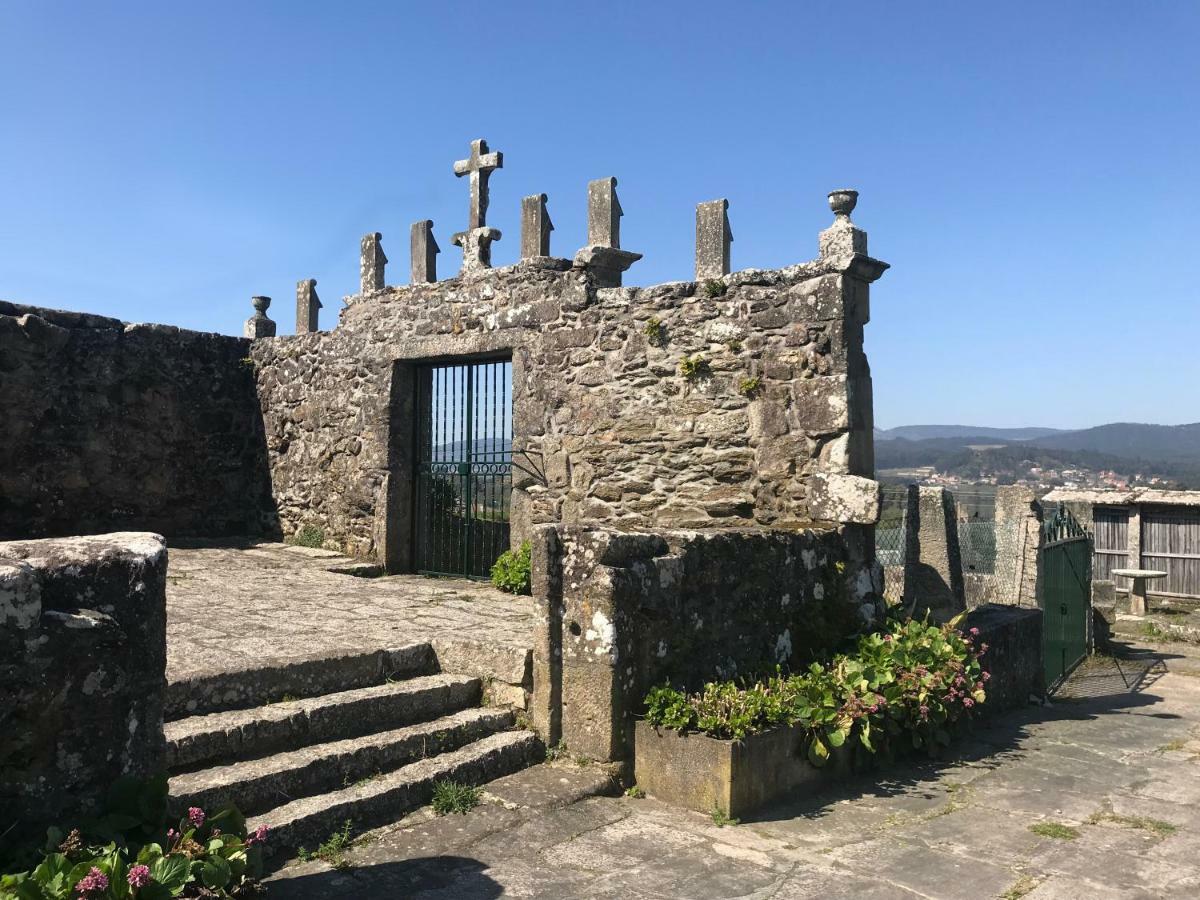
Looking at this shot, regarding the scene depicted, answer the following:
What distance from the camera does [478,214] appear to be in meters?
9.61

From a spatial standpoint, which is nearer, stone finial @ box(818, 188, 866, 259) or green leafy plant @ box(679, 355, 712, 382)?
stone finial @ box(818, 188, 866, 259)

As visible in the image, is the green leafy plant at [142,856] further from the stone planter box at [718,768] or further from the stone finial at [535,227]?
the stone finial at [535,227]

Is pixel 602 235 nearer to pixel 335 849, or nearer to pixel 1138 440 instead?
pixel 335 849

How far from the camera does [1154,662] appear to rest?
10.6 m

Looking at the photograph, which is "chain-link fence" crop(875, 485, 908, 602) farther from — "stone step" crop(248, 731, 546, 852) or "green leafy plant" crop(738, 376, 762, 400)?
"stone step" crop(248, 731, 546, 852)

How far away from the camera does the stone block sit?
6742 mm

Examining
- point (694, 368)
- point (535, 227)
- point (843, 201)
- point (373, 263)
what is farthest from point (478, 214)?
point (843, 201)

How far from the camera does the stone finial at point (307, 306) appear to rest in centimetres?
1152

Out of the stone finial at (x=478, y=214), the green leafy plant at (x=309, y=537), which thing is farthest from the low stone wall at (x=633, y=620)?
the green leafy plant at (x=309, y=537)

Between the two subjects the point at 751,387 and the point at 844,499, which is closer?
the point at 844,499

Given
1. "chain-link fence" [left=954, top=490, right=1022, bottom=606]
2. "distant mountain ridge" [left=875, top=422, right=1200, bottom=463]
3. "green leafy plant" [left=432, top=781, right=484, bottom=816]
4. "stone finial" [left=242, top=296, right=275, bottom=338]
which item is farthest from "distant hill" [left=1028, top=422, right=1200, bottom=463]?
"green leafy plant" [left=432, top=781, right=484, bottom=816]

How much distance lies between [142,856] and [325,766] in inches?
66.1

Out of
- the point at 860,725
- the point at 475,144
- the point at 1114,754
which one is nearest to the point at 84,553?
the point at 860,725

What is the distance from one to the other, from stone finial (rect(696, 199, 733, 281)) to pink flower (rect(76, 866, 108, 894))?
20.0 feet
